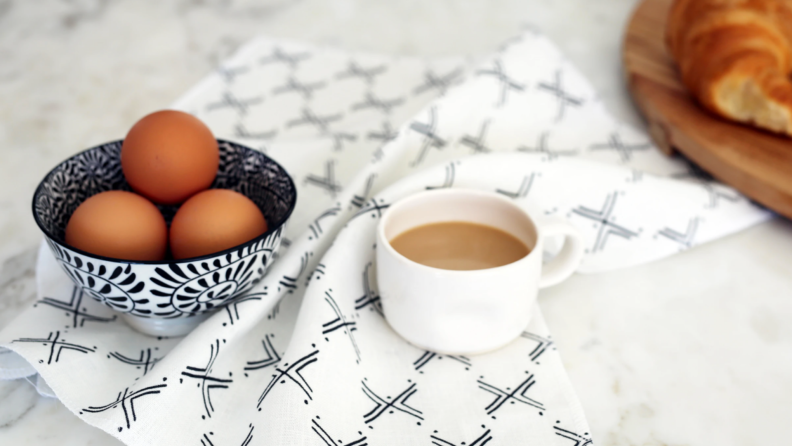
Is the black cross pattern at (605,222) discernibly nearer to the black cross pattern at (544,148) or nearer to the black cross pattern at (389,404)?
the black cross pattern at (544,148)

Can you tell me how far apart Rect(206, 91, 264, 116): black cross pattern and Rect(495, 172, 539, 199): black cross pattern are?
574mm

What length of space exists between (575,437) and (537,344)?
0.43 ft

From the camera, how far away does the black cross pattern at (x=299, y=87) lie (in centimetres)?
124

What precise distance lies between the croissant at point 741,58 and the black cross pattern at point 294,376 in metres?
0.82

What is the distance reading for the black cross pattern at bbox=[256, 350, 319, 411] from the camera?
61cm

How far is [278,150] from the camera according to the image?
1014 mm

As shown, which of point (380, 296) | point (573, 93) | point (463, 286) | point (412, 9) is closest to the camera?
point (463, 286)

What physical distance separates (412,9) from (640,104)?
79 cm

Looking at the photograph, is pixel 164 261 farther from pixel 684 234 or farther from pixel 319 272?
pixel 684 234

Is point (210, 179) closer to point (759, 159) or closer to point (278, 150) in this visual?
point (278, 150)

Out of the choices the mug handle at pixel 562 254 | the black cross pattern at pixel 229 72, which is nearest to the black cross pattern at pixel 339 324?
the mug handle at pixel 562 254

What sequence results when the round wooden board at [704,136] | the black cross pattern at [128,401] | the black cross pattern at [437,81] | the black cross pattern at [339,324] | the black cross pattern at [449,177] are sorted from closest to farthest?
the black cross pattern at [128,401] → the black cross pattern at [339,324] → the black cross pattern at [449,177] → the round wooden board at [704,136] → the black cross pattern at [437,81]

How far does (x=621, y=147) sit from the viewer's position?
108 cm

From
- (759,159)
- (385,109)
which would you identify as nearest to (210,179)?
(385,109)
